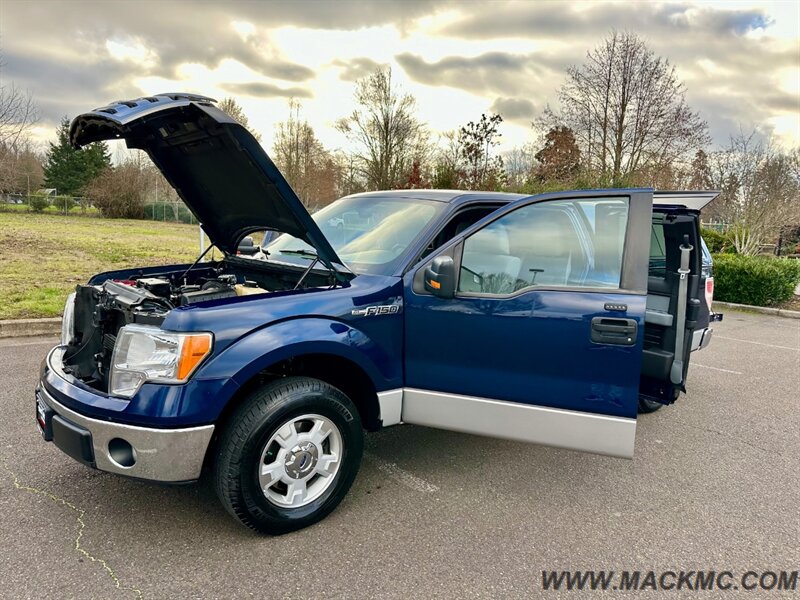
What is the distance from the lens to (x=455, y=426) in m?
3.12

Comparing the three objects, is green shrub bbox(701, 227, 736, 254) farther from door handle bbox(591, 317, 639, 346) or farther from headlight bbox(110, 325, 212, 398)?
headlight bbox(110, 325, 212, 398)

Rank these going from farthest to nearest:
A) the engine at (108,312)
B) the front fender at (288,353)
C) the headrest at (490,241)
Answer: the headrest at (490,241), the engine at (108,312), the front fender at (288,353)

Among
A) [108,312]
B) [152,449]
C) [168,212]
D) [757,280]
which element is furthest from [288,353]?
[168,212]

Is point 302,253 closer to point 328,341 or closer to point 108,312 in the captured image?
point 328,341

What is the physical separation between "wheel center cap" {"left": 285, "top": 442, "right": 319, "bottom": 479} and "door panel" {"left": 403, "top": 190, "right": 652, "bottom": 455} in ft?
2.10

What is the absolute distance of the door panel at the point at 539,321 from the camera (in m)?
2.89

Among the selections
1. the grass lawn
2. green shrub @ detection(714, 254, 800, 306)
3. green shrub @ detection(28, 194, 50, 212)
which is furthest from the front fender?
green shrub @ detection(28, 194, 50, 212)

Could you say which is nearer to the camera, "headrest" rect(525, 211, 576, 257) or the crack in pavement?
the crack in pavement

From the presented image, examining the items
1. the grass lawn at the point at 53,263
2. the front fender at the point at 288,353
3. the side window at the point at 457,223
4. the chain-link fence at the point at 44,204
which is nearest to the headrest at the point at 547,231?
the side window at the point at 457,223

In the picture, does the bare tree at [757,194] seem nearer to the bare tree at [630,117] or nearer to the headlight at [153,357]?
the bare tree at [630,117]

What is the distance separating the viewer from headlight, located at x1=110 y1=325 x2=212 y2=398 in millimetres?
2428

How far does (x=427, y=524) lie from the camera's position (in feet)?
9.63

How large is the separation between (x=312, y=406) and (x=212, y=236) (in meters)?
1.93

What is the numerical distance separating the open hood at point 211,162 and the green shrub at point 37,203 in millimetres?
40861
